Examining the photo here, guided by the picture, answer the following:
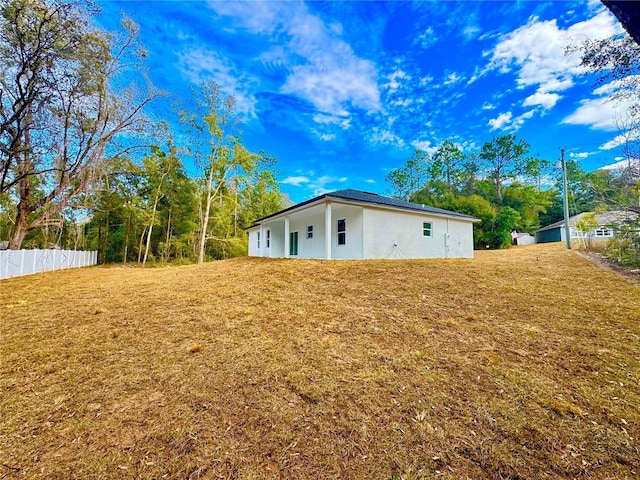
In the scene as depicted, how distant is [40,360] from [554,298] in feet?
26.6

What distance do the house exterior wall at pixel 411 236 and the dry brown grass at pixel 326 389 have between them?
17.0 ft

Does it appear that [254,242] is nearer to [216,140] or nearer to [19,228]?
[216,140]

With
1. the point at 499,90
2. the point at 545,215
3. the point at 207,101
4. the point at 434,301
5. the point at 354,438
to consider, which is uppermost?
the point at 207,101

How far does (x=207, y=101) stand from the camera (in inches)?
691

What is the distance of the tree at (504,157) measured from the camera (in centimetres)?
3147

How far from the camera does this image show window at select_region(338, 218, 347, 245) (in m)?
10.9

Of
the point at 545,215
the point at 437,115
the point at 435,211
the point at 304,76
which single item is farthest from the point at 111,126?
the point at 545,215

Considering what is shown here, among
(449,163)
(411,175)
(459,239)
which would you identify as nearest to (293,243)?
(459,239)

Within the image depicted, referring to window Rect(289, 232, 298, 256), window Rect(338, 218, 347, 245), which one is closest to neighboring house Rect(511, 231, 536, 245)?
window Rect(289, 232, 298, 256)

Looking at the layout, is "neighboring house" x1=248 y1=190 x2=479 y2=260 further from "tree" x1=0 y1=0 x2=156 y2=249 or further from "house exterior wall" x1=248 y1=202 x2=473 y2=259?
"tree" x1=0 y1=0 x2=156 y2=249

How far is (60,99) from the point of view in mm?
8859

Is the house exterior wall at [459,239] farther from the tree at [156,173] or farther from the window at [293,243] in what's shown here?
the tree at [156,173]

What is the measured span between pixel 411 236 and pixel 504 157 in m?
29.8

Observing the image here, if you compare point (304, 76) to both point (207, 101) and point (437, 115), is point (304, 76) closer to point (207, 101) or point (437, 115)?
point (207, 101)
